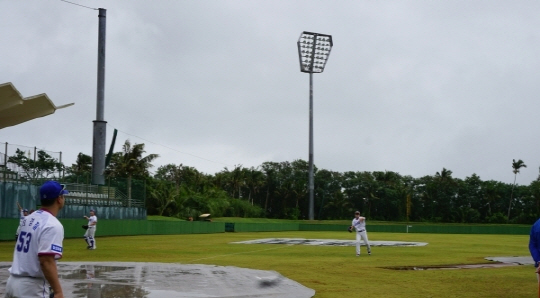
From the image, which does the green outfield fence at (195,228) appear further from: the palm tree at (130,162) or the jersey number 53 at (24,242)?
the jersey number 53 at (24,242)

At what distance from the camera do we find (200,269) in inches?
804

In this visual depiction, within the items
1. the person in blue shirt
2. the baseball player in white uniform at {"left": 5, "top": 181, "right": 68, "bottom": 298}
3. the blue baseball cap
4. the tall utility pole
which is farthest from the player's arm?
the tall utility pole

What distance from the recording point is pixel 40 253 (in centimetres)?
555

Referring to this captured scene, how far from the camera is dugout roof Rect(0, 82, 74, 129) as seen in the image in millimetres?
33594

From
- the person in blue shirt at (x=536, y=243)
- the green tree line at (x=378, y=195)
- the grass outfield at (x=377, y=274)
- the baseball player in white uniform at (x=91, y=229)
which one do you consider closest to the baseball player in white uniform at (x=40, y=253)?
the person in blue shirt at (x=536, y=243)

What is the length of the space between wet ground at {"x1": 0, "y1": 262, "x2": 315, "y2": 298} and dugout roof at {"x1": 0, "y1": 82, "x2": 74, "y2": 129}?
48.8 feet

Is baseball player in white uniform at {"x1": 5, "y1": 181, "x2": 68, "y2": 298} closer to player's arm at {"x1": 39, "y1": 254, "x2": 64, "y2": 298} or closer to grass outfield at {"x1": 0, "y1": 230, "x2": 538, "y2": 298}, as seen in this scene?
player's arm at {"x1": 39, "y1": 254, "x2": 64, "y2": 298}

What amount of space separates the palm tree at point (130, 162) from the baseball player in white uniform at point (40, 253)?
7878 cm

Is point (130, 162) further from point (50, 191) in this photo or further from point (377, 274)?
point (50, 191)

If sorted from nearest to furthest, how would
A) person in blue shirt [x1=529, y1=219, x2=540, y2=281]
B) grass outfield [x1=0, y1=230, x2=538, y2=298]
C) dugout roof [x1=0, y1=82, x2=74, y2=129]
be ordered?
person in blue shirt [x1=529, y1=219, x2=540, y2=281] → grass outfield [x1=0, y1=230, x2=538, y2=298] → dugout roof [x1=0, y1=82, x2=74, y2=129]

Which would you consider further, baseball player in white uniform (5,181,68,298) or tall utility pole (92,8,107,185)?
tall utility pole (92,8,107,185)

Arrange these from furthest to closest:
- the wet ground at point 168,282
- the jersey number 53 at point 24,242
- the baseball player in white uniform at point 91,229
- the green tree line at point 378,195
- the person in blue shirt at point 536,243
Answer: the green tree line at point 378,195, the baseball player in white uniform at point 91,229, the wet ground at point 168,282, the person in blue shirt at point 536,243, the jersey number 53 at point 24,242

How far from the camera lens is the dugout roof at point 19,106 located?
33594 millimetres

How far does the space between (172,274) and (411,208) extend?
109 m
